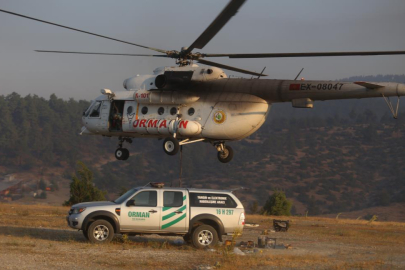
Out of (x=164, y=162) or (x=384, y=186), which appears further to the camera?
(x=164, y=162)

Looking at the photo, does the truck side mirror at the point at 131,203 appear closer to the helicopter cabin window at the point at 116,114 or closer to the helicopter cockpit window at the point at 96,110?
the helicopter cabin window at the point at 116,114

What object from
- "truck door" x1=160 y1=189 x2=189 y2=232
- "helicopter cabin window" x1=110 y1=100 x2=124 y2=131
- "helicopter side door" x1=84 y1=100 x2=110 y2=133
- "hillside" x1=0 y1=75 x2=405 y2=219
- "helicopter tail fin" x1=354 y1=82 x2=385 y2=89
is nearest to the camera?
"truck door" x1=160 y1=189 x2=189 y2=232

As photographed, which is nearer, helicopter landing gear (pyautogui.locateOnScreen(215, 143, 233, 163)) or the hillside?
helicopter landing gear (pyautogui.locateOnScreen(215, 143, 233, 163))

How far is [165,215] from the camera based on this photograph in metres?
17.0

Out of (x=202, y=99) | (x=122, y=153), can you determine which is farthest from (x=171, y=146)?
(x=122, y=153)

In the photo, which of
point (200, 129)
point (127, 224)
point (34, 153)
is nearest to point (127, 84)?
point (200, 129)

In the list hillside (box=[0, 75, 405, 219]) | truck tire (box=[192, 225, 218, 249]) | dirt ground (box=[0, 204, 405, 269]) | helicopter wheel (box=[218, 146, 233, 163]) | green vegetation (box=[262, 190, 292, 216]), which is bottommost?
dirt ground (box=[0, 204, 405, 269])

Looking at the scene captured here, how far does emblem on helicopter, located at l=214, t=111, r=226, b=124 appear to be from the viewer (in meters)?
23.7

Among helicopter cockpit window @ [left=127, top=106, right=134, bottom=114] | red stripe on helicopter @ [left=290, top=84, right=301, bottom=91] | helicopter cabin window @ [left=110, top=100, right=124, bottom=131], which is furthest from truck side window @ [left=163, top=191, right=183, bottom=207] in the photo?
helicopter cabin window @ [left=110, top=100, right=124, bottom=131]

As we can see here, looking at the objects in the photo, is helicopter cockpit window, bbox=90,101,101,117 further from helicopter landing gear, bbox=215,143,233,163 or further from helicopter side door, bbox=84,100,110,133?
helicopter landing gear, bbox=215,143,233,163

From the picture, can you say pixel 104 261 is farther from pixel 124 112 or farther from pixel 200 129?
pixel 124 112

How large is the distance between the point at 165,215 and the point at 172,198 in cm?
51

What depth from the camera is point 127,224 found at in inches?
667

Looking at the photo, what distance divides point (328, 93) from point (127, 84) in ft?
29.0
